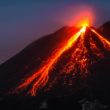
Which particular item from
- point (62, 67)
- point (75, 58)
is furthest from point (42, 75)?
point (75, 58)

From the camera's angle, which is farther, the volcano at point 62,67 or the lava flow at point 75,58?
the lava flow at point 75,58

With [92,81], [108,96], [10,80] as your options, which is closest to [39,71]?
[10,80]

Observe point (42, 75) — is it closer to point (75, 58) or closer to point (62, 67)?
point (62, 67)

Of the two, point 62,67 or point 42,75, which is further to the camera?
point 62,67

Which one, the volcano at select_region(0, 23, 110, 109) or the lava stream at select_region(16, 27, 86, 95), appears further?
the lava stream at select_region(16, 27, 86, 95)

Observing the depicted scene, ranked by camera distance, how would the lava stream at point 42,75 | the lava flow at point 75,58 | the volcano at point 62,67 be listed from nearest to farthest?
the volcano at point 62,67, the lava stream at point 42,75, the lava flow at point 75,58

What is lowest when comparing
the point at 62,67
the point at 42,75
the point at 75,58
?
the point at 42,75

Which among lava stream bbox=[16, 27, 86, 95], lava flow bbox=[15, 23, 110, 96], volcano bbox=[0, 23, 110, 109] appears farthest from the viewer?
lava flow bbox=[15, 23, 110, 96]
